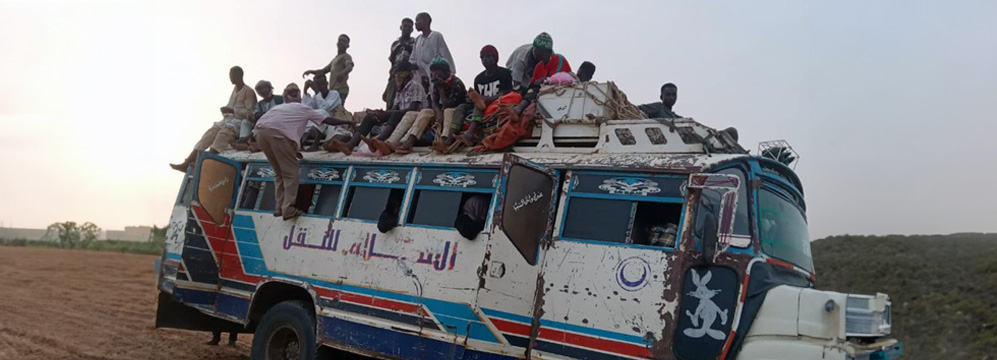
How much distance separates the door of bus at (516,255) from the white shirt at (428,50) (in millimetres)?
4094

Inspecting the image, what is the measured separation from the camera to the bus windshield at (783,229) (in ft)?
17.3

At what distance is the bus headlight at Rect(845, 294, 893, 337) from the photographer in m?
4.60

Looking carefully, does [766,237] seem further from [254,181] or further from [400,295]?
[254,181]

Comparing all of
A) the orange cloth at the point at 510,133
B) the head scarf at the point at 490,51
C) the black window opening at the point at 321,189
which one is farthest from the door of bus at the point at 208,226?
the orange cloth at the point at 510,133

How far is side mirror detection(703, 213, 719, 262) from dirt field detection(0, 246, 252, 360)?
7.01 metres

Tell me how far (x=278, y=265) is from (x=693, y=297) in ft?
13.7

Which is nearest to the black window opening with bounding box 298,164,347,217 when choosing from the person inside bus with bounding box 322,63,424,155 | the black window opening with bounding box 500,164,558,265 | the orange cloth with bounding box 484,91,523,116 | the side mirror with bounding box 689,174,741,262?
the person inside bus with bounding box 322,63,424,155

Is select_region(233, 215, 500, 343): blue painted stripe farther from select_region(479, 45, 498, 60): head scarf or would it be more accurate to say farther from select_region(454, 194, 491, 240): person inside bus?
select_region(479, 45, 498, 60): head scarf

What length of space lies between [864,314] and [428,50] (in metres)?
6.17

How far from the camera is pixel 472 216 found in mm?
6223

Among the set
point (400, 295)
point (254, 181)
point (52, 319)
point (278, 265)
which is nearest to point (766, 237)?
point (400, 295)

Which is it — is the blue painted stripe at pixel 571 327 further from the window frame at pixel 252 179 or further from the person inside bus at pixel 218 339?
the person inside bus at pixel 218 339

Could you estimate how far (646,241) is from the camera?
536 centimetres

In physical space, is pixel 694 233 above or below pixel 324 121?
below
